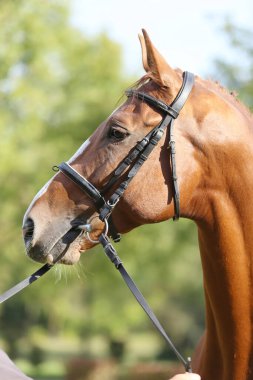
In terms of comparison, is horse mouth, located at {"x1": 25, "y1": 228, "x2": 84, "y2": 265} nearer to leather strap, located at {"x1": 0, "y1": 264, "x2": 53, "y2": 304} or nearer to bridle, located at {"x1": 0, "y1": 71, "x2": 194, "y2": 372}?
bridle, located at {"x1": 0, "y1": 71, "x2": 194, "y2": 372}

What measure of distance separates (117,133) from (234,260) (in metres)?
1.00

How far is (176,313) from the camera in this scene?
3647 centimetres

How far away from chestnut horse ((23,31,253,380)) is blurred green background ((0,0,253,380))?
392 inches

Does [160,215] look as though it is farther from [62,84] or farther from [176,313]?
[176,313]

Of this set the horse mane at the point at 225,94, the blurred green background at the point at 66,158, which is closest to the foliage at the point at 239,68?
the blurred green background at the point at 66,158

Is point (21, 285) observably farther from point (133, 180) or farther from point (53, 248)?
point (133, 180)

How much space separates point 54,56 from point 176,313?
15345mm

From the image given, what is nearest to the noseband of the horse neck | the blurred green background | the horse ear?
the horse ear

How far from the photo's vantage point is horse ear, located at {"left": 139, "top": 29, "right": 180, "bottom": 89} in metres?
4.30

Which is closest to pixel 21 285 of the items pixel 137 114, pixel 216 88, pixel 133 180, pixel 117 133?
pixel 133 180

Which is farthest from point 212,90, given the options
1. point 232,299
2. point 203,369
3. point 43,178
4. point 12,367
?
point 43,178

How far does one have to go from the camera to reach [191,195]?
434cm

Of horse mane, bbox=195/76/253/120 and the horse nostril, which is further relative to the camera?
horse mane, bbox=195/76/253/120

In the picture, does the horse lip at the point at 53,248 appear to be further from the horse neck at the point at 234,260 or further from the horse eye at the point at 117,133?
the horse neck at the point at 234,260
